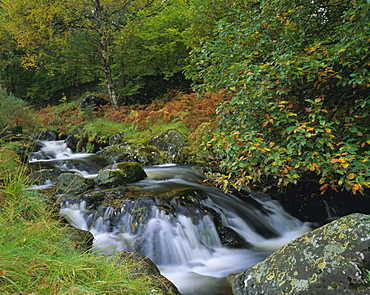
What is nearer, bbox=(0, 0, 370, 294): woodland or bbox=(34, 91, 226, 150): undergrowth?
bbox=(0, 0, 370, 294): woodland

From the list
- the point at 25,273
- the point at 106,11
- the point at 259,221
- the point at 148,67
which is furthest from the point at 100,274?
the point at 148,67

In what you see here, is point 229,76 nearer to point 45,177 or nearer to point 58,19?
point 45,177

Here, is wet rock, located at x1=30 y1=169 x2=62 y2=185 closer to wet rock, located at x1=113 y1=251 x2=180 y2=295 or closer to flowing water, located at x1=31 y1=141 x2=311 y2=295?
flowing water, located at x1=31 y1=141 x2=311 y2=295

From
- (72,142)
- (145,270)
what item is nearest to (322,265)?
(145,270)

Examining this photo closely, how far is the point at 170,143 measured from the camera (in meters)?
9.20

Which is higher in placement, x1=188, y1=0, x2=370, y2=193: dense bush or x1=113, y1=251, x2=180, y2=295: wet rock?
x1=188, y1=0, x2=370, y2=193: dense bush

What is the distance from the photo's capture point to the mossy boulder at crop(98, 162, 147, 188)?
632 centimetres

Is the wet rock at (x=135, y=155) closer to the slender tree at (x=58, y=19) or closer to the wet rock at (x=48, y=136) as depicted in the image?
the slender tree at (x=58, y=19)

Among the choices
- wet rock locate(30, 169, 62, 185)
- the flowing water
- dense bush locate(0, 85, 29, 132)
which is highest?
dense bush locate(0, 85, 29, 132)

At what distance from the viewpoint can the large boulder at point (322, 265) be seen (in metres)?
2.34

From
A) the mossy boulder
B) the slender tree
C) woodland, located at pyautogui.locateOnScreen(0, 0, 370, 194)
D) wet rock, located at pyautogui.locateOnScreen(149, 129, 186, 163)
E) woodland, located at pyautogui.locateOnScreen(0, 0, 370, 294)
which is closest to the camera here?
woodland, located at pyautogui.locateOnScreen(0, 0, 370, 294)

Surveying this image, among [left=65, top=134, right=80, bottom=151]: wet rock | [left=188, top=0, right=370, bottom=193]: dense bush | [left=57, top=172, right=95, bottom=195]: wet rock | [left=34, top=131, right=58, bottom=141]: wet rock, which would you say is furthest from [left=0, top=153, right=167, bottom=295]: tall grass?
[left=34, top=131, right=58, bottom=141]: wet rock

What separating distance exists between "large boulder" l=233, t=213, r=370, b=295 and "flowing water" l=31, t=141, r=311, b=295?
3.65 feet

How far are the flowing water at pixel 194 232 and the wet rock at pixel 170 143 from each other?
2.76 metres
